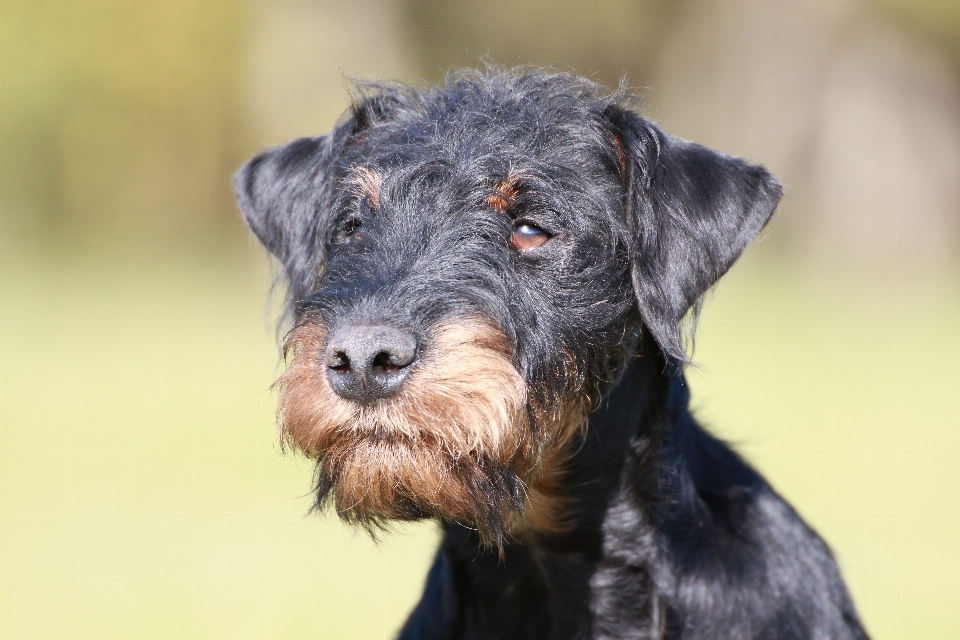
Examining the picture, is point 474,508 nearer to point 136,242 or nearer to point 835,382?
point 835,382

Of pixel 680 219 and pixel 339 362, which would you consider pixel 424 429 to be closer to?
pixel 339 362

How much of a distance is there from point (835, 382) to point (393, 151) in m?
9.43

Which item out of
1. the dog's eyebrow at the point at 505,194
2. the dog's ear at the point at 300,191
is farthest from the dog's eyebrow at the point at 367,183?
the dog's eyebrow at the point at 505,194

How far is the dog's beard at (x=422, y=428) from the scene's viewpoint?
2760mm

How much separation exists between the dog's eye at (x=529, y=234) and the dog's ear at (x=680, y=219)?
29 centimetres

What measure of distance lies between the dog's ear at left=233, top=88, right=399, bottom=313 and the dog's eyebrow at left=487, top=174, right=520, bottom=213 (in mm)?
677

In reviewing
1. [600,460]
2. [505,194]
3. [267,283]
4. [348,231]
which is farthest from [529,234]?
[267,283]

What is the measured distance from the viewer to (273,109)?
61.0 feet

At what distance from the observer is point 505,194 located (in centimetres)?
334

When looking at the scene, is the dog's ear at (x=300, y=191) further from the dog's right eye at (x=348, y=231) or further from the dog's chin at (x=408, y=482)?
the dog's chin at (x=408, y=482)

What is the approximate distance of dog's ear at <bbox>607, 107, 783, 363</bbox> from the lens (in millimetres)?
3330

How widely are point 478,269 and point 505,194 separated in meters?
0.36

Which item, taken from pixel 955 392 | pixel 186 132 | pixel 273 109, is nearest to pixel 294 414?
pixel 955 392

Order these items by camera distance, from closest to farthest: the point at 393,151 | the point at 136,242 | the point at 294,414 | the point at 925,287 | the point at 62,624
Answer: the point at 294,414
the point at 393,151
the point at 62,624
the point at 925,287
the point at 136,242
